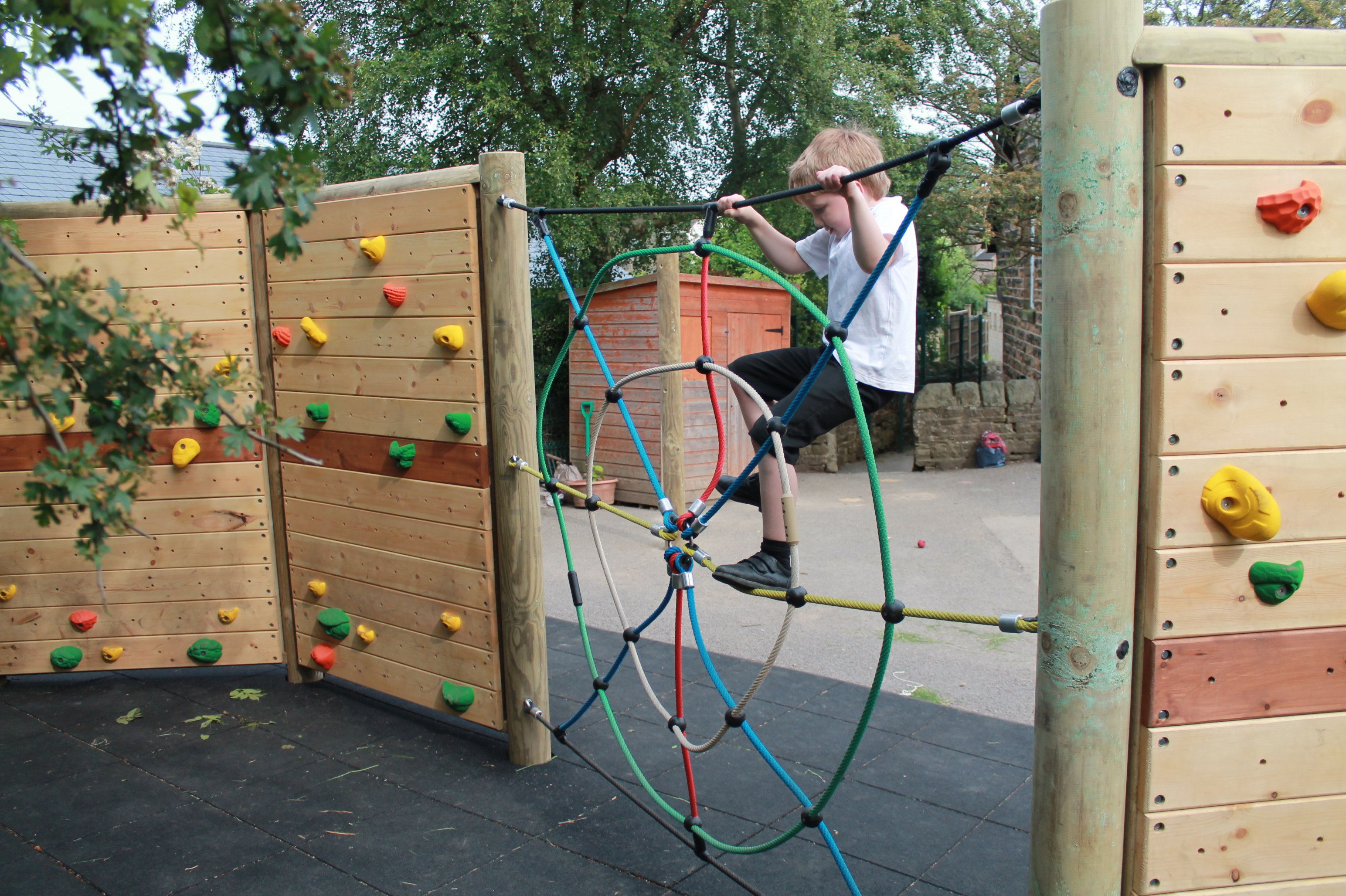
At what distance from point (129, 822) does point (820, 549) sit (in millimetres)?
4182

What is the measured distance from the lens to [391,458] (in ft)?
10.4

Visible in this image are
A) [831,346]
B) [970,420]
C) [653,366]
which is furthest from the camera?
[970,420]

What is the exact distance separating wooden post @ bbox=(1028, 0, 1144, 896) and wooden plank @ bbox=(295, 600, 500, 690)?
1.91 m

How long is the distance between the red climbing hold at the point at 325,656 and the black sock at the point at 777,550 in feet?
6.09

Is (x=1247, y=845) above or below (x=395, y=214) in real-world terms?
below

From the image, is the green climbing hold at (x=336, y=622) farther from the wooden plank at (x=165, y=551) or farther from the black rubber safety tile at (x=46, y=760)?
the black rubber safety tile at (x=46, y=760)

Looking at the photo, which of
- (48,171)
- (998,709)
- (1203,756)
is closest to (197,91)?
(1203,756)

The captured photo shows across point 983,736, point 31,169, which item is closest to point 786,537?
point 983,736

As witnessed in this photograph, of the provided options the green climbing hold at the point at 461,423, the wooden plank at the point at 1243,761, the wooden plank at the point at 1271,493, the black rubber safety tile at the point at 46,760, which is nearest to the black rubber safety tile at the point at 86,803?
the black rubber safety tile at the point at 46,760

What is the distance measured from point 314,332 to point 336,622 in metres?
1.01

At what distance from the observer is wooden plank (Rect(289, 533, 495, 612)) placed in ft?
9.89

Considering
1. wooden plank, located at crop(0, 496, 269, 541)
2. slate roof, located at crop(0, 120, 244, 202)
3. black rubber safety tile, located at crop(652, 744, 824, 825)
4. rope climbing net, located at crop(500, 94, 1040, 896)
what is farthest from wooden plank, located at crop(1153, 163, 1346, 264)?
slate roof, located at crop(0, 120, 244, 202)

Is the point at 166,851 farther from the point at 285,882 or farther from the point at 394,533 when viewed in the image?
the point at 394,533

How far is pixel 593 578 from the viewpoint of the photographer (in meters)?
5.46
